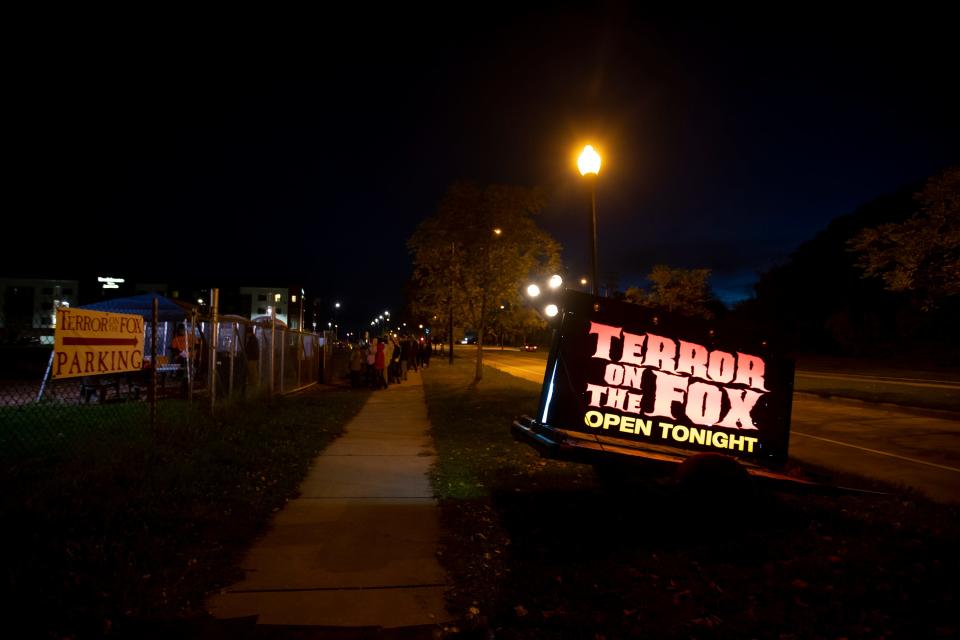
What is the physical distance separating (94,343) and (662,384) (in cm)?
613

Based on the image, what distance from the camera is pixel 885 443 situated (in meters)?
10.5

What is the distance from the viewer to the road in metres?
7.86

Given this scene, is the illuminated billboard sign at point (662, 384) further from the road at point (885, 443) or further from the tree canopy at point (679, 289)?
the tree canopy at point (679, 289)

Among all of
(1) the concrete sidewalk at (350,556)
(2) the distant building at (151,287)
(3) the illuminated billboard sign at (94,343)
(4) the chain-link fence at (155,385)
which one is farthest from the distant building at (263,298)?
(1) the concrete sidewalk at (350,556)

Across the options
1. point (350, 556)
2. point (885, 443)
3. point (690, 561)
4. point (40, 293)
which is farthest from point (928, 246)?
point (40, 293)

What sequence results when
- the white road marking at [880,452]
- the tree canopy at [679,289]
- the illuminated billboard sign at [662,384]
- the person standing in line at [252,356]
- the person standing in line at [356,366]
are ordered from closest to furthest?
the illuminated billboard sign at [662,384], the white road marking at [880,452], the person standing in line at [252,356], the person standing in line at [356,366], the tree canopy at [679,289]

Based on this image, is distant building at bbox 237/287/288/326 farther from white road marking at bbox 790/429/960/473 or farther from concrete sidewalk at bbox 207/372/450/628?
concrete sidewalk at bbox 207/372/450/628

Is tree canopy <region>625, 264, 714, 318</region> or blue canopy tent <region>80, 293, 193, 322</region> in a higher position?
tree canopy <region>625, 264, 714, 318</region>

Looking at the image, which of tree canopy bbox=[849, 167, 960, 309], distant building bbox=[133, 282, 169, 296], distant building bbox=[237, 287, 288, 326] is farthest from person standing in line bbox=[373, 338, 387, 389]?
distant building bbox=[237, 287, 288, 326]

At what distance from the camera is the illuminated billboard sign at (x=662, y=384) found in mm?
5441

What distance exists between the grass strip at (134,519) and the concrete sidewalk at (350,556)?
0.24 metres

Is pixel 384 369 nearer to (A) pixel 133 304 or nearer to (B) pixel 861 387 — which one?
(A) pixel 133 304

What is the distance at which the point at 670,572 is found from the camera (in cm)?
417

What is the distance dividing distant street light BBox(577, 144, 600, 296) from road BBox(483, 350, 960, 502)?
449 centimetres
